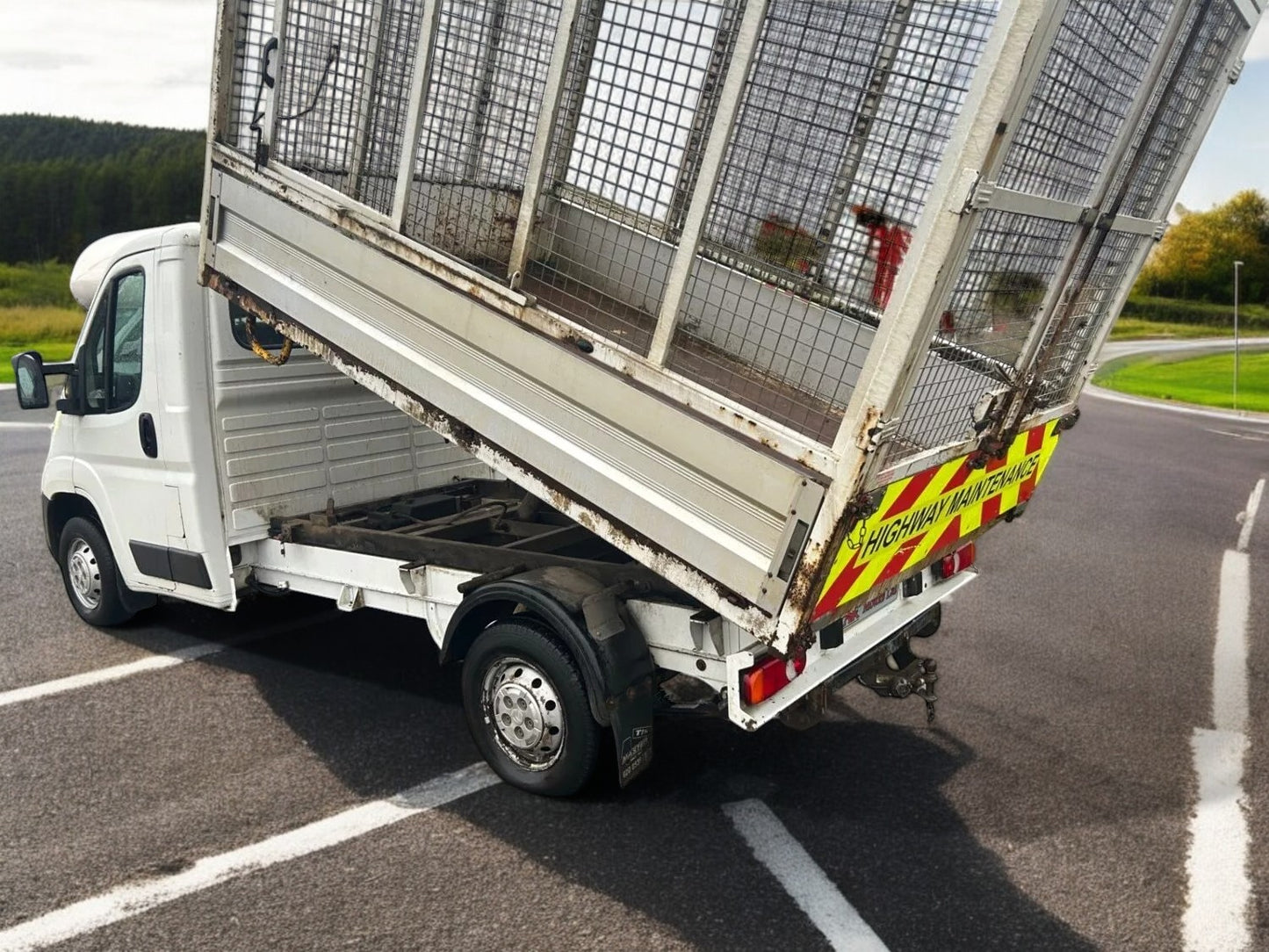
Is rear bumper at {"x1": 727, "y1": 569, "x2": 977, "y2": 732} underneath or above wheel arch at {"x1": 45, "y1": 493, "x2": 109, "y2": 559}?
above

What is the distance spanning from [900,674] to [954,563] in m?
0.61

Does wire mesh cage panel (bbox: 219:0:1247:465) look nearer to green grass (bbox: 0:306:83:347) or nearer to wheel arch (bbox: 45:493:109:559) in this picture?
wheel arch (bbox: 45:493:109:559)

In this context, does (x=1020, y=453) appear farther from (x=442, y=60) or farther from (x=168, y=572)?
(x=168, y=572)

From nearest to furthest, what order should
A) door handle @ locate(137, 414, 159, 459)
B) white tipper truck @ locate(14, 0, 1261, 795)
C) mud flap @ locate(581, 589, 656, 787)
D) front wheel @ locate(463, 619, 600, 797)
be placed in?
white tipper truck @ locate(14, 0, 1261, 795)
mud flap @ locate(581, 589, 656, 787)
front wheel @ locate(463, 619, 600, 797)
door handle @ locate(137, 414, 159, 459)

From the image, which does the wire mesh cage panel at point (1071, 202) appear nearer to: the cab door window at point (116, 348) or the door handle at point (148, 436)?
the door handle at point (148, 436)

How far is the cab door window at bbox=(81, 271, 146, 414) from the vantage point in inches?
222

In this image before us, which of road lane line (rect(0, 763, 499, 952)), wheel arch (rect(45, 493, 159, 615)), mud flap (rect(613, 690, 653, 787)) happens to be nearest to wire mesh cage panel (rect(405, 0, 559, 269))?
mud flap (rect(613, 690, 653, 787))

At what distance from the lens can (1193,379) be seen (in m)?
35.8

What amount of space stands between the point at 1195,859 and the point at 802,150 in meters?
3.19

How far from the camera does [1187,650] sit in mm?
6914

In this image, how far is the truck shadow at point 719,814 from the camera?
12.8 feet

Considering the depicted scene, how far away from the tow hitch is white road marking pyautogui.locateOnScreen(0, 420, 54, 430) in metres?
12.2

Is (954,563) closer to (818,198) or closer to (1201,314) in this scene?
(818,198)

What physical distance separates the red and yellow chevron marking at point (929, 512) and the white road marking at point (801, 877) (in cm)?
104
